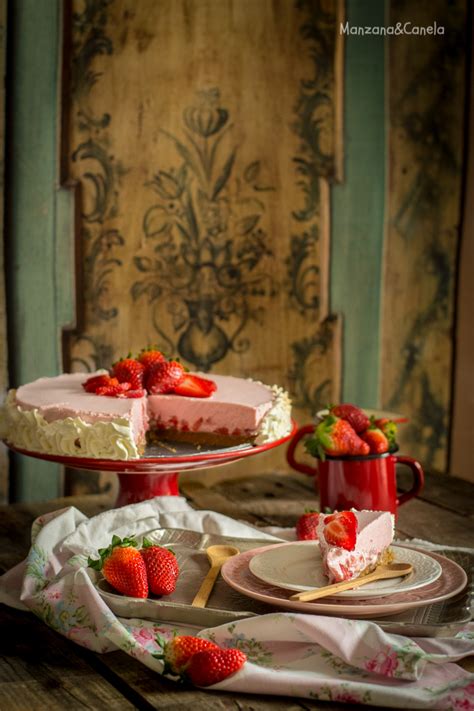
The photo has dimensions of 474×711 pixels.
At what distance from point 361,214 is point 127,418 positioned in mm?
1620

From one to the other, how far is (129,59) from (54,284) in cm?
76

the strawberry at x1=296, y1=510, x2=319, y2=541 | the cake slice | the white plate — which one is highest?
the cake slice

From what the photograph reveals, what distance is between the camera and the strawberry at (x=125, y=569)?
164cm

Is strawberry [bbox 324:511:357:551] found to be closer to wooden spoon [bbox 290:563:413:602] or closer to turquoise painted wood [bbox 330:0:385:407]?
wooden spoon [bbox 290:563:413:602]

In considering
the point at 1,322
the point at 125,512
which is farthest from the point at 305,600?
the point at 1,322

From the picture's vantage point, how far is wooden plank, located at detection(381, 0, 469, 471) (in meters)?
3.67

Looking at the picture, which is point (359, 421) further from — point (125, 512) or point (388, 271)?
point (388, 271)

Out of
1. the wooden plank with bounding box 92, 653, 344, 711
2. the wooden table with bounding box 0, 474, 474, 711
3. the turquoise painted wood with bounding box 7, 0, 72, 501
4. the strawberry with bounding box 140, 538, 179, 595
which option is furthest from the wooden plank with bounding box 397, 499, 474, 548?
the turquoise painted wood with bounding box 7, 0, 72, 501

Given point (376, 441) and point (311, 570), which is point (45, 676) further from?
point (376, 441)

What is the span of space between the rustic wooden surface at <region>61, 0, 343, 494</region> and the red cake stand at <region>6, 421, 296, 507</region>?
2.83ft

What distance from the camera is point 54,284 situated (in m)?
3.14

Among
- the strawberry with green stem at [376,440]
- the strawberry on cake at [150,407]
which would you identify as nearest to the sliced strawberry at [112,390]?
the strawberry on cake at [150,407]

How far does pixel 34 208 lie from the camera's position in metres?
3.07

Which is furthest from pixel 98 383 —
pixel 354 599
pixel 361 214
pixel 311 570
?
pixel 361 214
